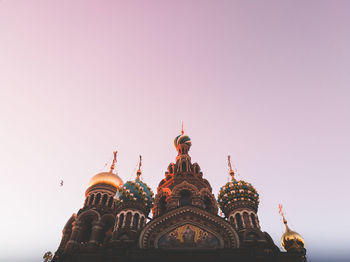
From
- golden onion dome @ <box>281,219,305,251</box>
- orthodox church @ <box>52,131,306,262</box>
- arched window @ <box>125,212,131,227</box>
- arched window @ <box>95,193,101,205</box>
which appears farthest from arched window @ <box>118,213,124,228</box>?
golden onion dome @ <box>281,219,305,251</box>

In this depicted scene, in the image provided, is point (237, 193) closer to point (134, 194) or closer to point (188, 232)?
point (188, 232)

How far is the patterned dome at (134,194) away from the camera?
64.6 feet

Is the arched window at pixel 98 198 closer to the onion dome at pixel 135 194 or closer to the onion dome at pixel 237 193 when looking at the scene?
the onion dome at pixel 135 194

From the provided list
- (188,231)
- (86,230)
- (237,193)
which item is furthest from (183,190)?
(86,230)

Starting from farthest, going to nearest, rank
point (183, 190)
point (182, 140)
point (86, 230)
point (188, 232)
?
1. point (182, 140)
2. point (86, 230)
3. point (183, 190)
4. point (188, 232)

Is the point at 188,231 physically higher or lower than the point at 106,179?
lower

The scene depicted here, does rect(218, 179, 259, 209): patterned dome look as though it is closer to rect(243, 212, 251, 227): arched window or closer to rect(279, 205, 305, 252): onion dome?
rect(243, 212, 251, 227): arched window

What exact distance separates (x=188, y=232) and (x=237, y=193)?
508 cm

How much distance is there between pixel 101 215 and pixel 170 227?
8578 mm

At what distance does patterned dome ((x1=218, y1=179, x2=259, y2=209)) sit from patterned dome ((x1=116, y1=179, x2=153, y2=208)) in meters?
5.85

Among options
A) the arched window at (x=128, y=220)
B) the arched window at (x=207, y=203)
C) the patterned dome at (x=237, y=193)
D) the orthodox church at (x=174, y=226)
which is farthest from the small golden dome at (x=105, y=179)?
the patterned dome at (x=237, y=193)

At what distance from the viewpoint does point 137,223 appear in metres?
18.5

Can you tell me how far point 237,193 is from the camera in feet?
64.4

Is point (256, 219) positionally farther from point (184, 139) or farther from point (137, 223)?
point (184, 139)
